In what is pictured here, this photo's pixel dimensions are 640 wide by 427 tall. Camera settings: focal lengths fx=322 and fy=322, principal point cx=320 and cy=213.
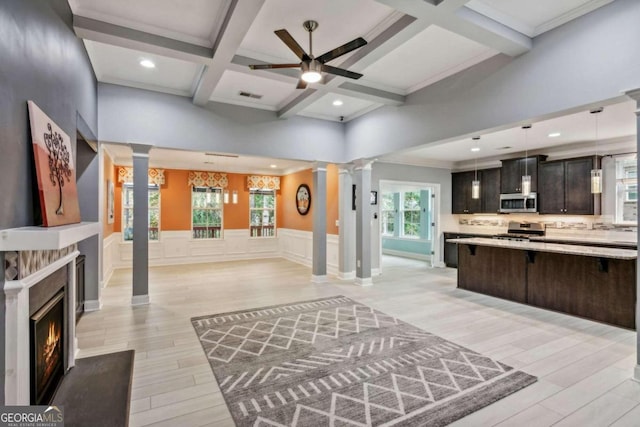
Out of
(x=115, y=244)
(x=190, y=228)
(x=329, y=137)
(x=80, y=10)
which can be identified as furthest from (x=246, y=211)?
(x=80, y=10)

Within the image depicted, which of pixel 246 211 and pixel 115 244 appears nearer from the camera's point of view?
pixel 115 244

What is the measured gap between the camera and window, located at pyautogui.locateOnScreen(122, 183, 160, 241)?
7855mm

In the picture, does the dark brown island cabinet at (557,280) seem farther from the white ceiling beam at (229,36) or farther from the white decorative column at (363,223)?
the white ceiling beam at (229,36)

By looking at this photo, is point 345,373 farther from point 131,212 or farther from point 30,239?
point 131,212

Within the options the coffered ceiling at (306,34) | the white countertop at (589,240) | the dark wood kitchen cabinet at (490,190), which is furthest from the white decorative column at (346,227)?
the white countertop at (589,240)

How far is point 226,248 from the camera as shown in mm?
9070

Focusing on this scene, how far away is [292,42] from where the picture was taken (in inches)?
106

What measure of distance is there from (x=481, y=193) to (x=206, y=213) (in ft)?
23.7

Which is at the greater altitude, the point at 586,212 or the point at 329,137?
the point at 329,137

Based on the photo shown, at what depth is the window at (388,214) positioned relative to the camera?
35.0 feet

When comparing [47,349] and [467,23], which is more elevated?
[467,23]

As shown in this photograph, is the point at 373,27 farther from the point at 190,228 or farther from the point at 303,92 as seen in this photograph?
the point at 190,228

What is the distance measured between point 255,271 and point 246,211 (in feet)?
8.41

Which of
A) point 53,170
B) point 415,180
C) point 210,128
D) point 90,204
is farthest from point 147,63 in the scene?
point 415,180
